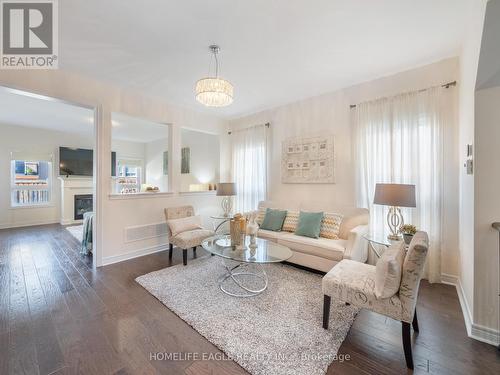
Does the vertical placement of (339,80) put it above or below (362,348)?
above

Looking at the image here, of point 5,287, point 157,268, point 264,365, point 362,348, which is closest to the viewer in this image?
point 264,365

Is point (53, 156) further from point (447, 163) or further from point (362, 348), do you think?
point (447, 163)

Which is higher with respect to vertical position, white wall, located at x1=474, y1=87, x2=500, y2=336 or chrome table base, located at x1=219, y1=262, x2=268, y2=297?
white wall, located at x1=474, y1=87, x2=500, y2=336

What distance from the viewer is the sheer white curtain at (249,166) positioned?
4461mm

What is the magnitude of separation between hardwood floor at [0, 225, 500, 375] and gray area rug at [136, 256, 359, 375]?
0.29ft

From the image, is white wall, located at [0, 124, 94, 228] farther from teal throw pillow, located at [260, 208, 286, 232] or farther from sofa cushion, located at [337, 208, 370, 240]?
sofa cushion, located at [337, 208, 370, 240]

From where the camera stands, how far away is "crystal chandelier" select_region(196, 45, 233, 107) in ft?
7.54

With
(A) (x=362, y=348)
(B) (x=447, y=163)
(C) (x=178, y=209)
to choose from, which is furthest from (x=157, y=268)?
(B) (x=447, y=163)

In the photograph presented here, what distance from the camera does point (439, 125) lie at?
2.62m

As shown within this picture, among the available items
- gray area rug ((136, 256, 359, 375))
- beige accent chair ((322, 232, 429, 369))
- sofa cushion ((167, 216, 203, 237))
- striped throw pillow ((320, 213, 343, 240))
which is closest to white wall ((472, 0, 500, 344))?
beige accent chair ((322, 232, 429, 369))

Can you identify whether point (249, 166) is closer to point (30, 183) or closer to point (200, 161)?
point (200, 161)

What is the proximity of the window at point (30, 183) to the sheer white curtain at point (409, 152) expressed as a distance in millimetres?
8318

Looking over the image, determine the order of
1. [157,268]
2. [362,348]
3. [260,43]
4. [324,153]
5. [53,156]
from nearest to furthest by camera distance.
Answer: [362,348], [260,43], [157,268], [324,153], [53,156]

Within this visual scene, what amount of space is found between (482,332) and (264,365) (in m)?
1.75
